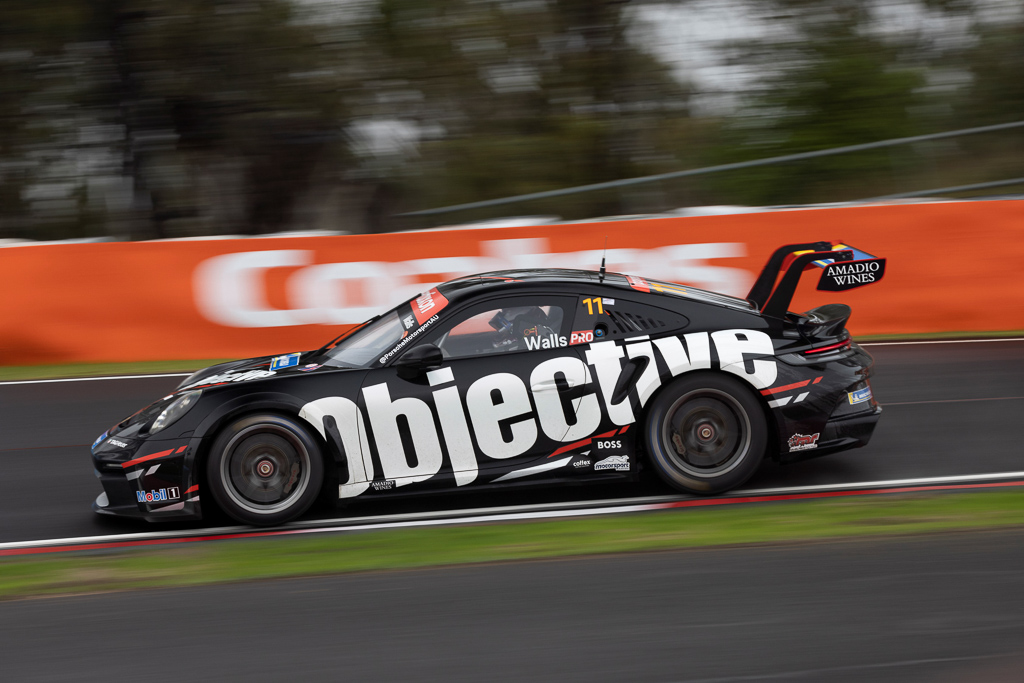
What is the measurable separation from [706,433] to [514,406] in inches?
46.1

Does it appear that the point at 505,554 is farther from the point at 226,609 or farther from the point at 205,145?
the point at 205,145

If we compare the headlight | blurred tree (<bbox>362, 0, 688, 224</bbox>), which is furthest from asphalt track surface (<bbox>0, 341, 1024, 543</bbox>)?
blurred tree (<bbox>362, 0, 688, 224</bbox>)

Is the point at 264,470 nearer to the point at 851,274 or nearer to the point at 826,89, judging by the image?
the point at 851,274

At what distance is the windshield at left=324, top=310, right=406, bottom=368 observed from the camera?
5531 mm

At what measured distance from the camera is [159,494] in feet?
17.3

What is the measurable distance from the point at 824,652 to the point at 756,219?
7.55m

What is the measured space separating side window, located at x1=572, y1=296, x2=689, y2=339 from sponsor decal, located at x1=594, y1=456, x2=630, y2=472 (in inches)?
27.8

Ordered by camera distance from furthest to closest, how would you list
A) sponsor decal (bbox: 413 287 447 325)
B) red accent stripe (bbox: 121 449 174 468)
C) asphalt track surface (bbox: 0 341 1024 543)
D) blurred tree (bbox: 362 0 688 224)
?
blurred tree (bbox: 362 0 688 224), asphalt track surface (bbox: 0 341 1024 543), sponsor decal (bbox: 413 287 447 325), red accent stripe (bbox: 121 449 174 468)

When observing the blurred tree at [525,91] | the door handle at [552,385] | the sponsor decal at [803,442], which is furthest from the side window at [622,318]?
the blurred tree at [525,91]

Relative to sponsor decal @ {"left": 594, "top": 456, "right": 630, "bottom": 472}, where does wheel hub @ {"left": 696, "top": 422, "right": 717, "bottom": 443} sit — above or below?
above

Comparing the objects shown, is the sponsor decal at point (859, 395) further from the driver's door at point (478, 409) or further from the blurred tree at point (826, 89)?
the blurred tree at point (826, 89)

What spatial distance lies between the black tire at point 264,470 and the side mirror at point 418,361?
64cm

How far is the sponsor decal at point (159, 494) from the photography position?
5281mm

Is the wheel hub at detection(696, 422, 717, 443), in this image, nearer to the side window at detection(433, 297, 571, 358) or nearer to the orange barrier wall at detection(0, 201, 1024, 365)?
the side window at detection(433, 297, 571, 358)
